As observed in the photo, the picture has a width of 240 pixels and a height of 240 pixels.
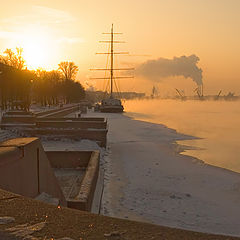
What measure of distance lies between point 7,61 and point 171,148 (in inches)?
1729

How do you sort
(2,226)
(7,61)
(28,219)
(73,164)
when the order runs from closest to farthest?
(2,226)
(28,219)
(73,164)
(7,61)

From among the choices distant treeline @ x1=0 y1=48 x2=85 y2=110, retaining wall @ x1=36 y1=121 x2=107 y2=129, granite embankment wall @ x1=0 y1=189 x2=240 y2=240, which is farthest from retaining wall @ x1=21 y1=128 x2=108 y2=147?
granite embankment wall @ x1=0 y1=189 x2=240 y2=240

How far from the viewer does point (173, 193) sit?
29.6 ft

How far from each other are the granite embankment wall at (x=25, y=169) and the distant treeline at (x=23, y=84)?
21.2 meters

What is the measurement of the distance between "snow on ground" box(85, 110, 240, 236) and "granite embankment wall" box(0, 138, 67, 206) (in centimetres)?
248

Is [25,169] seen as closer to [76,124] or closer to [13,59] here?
[76,124]

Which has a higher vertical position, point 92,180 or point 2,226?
point 2,226

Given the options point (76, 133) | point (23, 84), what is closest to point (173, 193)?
point (76, 133)

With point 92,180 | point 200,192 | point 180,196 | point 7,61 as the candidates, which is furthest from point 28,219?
point 7,61

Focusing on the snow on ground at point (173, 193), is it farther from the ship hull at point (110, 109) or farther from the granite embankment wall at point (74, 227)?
the ship hull at point (110, 109)

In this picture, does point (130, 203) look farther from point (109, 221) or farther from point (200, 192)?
point (109, 221)

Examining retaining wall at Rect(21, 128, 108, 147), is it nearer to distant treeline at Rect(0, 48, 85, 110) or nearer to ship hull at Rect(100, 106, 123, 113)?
distant treeline at Rect(0, 48, 85, 110)

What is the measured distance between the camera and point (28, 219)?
2303mm

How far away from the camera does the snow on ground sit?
707 cm
